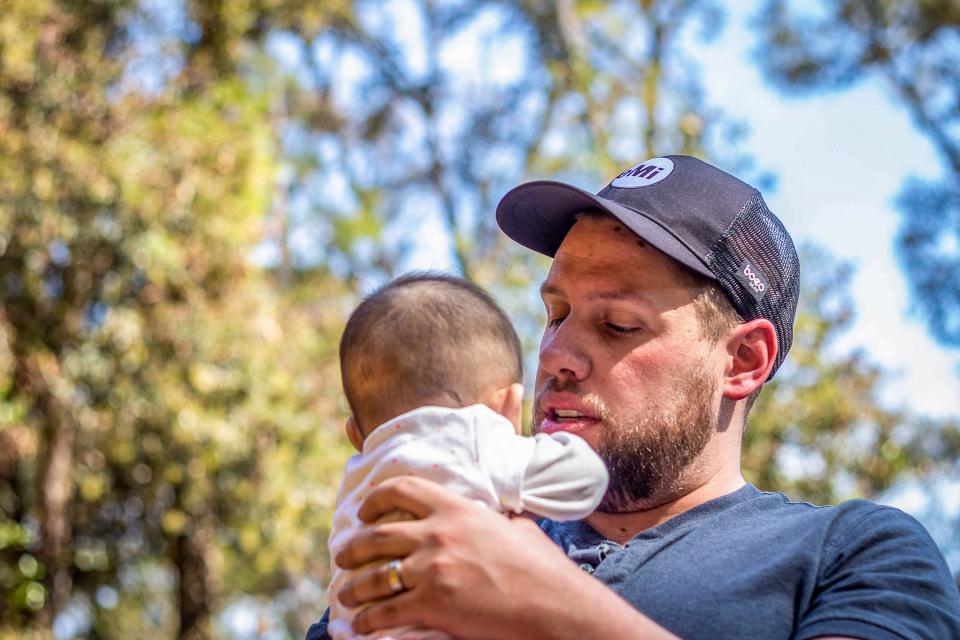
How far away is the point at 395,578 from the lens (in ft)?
5.80

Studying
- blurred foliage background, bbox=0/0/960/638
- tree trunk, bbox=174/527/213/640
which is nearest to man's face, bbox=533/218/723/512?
blurred foliage background, bbox=0/0/960/638

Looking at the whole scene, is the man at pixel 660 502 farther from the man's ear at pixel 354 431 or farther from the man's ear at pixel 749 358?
the man's ear at pixel 354 431

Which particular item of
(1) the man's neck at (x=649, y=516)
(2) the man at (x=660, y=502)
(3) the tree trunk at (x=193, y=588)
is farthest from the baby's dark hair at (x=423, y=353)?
(3) the tree trunk at (x=193, y=588)

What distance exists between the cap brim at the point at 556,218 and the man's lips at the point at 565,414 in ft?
1.11

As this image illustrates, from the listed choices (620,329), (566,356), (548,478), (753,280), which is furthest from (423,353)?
(753,280)

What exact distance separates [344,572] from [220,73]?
10957mm

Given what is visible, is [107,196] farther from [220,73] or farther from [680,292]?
[680,292]

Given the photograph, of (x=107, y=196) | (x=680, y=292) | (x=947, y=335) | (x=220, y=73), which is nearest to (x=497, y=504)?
(x=680, y=292)

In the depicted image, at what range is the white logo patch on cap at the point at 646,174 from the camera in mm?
2564

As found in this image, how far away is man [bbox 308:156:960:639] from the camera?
174 centimetres

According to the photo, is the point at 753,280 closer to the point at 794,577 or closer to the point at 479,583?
the point at 794,577

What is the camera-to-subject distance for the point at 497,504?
1948 millimetres

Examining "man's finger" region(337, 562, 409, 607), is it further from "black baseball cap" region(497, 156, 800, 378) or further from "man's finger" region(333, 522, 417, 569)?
"black baseball cap" region(497, 156, 800, 378)

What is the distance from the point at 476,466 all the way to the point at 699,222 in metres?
0.79
